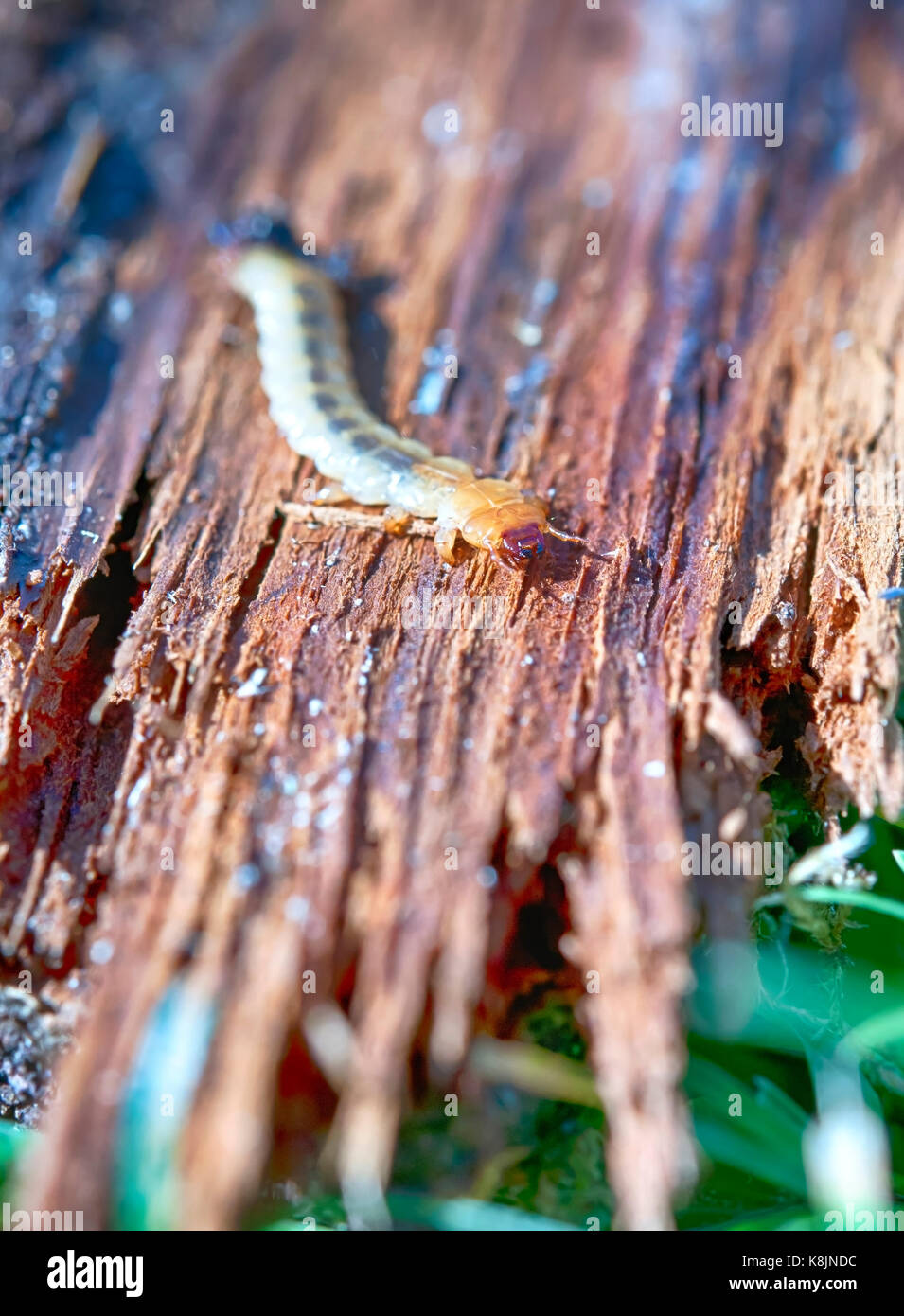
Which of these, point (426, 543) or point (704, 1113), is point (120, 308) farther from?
point (704, 1113)

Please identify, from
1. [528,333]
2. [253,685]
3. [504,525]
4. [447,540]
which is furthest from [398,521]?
[528,333]

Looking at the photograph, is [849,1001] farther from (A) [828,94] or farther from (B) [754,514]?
(A) [828,94]

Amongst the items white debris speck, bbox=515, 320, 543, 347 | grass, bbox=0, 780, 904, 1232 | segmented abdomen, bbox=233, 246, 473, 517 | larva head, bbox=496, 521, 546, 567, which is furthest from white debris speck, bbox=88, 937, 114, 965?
white debris speck, bbox=515, 320, 543, 347

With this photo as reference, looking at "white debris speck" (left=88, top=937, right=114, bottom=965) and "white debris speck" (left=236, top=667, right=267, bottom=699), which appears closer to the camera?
"white debris speck" (left=88, top=937, right=114, bottom=965)

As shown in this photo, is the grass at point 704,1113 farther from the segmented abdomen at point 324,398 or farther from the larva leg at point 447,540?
the segmented abdomen at point 324,398

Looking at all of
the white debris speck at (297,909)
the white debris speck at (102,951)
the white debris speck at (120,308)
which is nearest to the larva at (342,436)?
the white debris speck at (120,308)

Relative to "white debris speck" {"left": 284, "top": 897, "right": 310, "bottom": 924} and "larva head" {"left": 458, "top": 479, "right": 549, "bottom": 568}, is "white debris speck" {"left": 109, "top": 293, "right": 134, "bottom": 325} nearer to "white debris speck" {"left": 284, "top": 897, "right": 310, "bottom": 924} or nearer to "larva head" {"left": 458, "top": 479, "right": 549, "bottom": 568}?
"larva head" {"left": 458, "top": 479, "right": 549, "bottom": 568}

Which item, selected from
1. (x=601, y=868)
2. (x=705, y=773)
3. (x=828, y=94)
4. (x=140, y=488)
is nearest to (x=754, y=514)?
(x=705, y=773)
